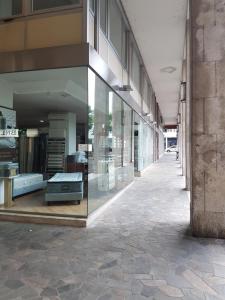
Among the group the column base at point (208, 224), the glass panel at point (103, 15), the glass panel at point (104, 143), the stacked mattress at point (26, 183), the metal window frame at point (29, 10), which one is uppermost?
the glass panel at point (103, 15)

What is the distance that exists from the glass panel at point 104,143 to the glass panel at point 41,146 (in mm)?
180

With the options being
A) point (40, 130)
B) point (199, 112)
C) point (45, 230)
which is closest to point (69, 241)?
point (45, 230)

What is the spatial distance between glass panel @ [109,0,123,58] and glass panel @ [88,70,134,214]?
1.34 meters

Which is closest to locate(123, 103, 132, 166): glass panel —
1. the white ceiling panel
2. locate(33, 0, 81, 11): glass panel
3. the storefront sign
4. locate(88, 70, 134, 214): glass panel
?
locate(88, 70, 134, 214): glass panel

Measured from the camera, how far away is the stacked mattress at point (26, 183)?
6.66 metres

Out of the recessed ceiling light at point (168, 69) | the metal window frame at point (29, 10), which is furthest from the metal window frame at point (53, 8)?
the recessed ceiling light at point (168, 69)

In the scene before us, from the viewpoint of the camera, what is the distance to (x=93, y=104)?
5.52 metres

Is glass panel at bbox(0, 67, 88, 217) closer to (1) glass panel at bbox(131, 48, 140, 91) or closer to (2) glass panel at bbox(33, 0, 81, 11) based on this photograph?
(2) glass panel at bbox(33, 0, 81, 11)

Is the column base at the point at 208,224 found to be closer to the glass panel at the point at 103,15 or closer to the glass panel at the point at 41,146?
the glass panel at the point at 41,146

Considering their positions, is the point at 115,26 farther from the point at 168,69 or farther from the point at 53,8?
the point at 168,69

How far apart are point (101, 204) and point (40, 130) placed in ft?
17.1

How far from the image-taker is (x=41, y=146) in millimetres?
9898

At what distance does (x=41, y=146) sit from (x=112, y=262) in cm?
726

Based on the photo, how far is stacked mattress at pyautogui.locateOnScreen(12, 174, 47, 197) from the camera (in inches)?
262
